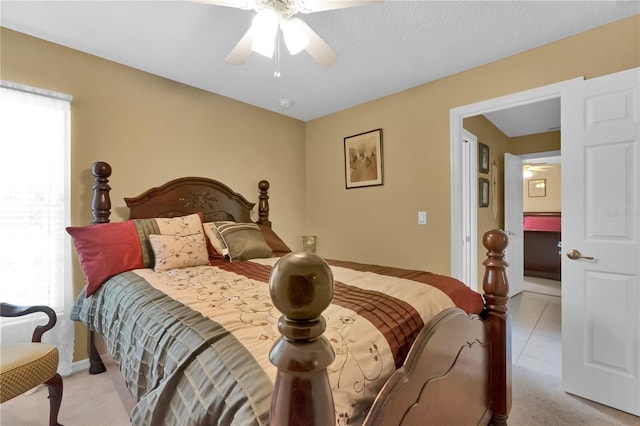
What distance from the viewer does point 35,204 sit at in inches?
77.7

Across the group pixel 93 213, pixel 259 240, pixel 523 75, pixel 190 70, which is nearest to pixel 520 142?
pixel 523 75

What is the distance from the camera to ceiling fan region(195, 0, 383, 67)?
1.39 meters

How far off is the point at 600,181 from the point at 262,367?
91.2 inches

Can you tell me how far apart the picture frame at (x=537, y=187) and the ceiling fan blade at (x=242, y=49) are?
7489 millimetres

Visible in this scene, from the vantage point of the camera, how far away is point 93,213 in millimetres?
2129

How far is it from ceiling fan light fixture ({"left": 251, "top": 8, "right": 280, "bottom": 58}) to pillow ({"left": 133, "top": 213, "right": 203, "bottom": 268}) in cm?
136

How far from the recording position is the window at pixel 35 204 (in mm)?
1878

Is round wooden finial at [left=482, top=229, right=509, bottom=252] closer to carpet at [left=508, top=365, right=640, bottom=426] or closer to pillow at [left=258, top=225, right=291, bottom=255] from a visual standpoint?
carpet at [left=508, top=365, right=640, bottom=426]

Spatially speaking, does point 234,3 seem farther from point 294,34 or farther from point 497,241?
point 497,241

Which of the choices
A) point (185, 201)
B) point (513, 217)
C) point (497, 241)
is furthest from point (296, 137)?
point (513, 217)

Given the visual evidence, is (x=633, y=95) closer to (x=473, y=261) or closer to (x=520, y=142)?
(x=473, y=261)

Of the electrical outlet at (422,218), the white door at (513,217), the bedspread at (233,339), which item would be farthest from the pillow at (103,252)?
the white door at (513,217)

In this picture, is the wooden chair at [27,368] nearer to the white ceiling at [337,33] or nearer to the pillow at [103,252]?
→ the pillow at [103,252]

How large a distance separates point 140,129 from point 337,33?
71.6 inches
